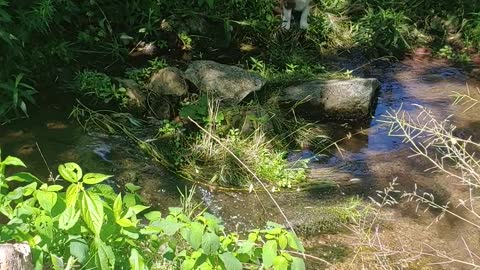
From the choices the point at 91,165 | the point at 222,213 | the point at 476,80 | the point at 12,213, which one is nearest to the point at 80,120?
the point at 91,165

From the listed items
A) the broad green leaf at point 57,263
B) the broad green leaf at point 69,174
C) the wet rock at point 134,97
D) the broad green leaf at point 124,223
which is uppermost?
the broad green leaf at point 69,174

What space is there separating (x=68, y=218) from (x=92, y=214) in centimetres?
8

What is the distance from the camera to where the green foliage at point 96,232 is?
6.09ft

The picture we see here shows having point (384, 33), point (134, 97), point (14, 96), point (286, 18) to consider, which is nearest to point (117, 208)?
point (14, 96)

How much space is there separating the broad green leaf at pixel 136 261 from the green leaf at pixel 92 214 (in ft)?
0.54

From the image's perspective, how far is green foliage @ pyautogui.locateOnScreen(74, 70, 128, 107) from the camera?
16.7 feet

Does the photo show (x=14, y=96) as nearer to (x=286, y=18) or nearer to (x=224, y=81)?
(x=224, y=81)

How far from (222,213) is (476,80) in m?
3.81

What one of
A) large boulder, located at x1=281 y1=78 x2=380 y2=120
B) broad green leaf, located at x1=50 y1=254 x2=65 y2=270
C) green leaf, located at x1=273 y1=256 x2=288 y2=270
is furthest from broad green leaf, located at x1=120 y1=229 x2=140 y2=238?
large boulder, located at x1=281 y1=78 x2=380 y2=120

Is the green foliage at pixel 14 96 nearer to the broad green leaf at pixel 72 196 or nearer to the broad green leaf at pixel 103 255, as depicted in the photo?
the broad green leaf at pixel 72 196

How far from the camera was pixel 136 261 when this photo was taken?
6.32ft

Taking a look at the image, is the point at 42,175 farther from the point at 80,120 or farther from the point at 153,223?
the point at 153,223

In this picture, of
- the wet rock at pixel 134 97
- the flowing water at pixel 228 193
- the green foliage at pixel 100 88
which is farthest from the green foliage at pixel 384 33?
the green foliage at pixel 100 88

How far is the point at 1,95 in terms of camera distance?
4.55 metres
